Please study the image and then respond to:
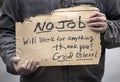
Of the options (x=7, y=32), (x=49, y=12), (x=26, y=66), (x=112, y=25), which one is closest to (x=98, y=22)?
(x=112, y=25)

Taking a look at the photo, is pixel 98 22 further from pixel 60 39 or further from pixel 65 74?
pixel 65 74

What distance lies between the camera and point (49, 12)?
278 centimetres

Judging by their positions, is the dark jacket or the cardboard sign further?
the dark jacket

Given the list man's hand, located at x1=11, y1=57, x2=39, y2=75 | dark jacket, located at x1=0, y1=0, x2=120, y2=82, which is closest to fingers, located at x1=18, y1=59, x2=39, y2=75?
man's hand, located at x1=11, y1=57, x2=39, y2=75

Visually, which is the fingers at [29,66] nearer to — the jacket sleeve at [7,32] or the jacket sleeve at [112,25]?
the jacket sleeve at [7,32]

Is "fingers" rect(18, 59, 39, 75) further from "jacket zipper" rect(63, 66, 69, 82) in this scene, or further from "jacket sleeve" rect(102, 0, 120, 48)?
"jacket sleeve" rect(102, 0, 120, 48)

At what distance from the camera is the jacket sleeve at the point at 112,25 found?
2.71m

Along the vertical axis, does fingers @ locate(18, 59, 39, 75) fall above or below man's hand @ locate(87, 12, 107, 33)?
below

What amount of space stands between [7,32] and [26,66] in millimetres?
342

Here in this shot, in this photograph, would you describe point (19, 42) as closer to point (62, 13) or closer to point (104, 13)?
point (62, 13)

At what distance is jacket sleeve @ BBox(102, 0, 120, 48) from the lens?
8.89 feet

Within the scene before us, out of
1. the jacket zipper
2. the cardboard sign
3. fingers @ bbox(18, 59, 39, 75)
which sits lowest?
the jacket zipper

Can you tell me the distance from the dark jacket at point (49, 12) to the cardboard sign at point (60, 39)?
89 millimetres

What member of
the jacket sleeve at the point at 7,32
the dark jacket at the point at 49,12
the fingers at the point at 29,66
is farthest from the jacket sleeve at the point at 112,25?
the jacket sleeve at the point at 7,32
